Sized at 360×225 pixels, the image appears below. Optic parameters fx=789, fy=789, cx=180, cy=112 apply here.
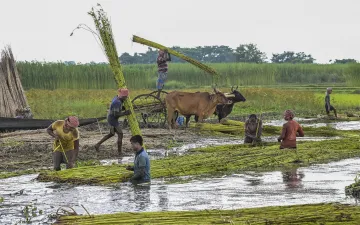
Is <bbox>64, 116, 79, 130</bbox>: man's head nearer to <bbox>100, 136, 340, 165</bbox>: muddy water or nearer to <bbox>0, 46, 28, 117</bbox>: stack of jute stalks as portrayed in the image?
<bbox>100, 136, 340, 165</bbox>: muddy water

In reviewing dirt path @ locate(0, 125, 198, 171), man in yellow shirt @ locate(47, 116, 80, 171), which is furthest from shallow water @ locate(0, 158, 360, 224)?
dirt path @ locate(0, 125, 198, 171)

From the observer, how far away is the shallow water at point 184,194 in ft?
37.6

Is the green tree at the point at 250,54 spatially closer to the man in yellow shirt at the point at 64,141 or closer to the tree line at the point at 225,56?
the tree line at the point at 225,56

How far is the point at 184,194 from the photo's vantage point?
12.4 meters

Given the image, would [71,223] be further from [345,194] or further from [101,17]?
[101,17]

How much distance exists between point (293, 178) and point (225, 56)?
103230mm

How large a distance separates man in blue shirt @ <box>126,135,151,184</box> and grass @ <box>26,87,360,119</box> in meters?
13.7

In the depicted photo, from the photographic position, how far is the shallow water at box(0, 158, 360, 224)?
11.5m

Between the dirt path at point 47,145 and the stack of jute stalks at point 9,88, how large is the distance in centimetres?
257

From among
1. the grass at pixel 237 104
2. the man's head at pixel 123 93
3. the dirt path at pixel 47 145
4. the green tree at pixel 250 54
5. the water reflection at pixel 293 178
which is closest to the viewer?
the water reflection at pixel 293 178

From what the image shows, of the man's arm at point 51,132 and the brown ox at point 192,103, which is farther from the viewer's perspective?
the brown ox at point 192,103

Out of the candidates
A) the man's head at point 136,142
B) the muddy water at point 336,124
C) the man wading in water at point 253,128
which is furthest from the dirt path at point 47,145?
the muddy water at point 336,124

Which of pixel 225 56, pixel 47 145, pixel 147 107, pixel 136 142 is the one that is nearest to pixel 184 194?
pixel 136 142

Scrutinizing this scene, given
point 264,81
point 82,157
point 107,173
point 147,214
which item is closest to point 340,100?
point 264,81
